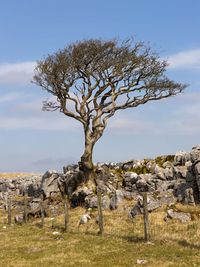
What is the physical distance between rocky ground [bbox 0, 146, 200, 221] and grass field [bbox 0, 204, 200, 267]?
108 inches

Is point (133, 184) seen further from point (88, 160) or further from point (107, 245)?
point (107, 245)

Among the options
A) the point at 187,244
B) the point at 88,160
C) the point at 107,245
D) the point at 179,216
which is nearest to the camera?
the point at 187,244

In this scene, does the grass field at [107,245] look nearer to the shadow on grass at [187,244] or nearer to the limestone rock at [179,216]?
the shadow on grass at [187,244]

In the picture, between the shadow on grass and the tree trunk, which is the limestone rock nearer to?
the shadow on grass

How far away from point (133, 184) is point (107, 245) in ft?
71.2

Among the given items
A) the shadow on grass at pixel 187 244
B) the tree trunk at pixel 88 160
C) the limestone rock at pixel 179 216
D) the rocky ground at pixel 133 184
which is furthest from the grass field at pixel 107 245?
the tree trunk at pixel 88 160

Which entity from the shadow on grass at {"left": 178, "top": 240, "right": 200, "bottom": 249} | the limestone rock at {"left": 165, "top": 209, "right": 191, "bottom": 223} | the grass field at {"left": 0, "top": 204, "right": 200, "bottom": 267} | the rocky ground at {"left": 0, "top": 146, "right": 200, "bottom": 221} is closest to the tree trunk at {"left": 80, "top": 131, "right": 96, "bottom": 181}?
the rocky ground at {"left": 0, "top": 146, "right": 200, "bottom": 221}

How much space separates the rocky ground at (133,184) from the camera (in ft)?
120

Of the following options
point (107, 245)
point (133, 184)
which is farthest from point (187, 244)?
point (133, 184)

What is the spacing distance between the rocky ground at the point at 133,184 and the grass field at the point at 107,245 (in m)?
2.75

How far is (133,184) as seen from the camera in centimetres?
4525

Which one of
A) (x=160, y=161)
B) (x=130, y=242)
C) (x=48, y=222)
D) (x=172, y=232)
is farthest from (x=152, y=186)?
(x=130, y=242)

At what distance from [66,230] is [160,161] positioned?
2145cm

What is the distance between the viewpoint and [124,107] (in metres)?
50.0
